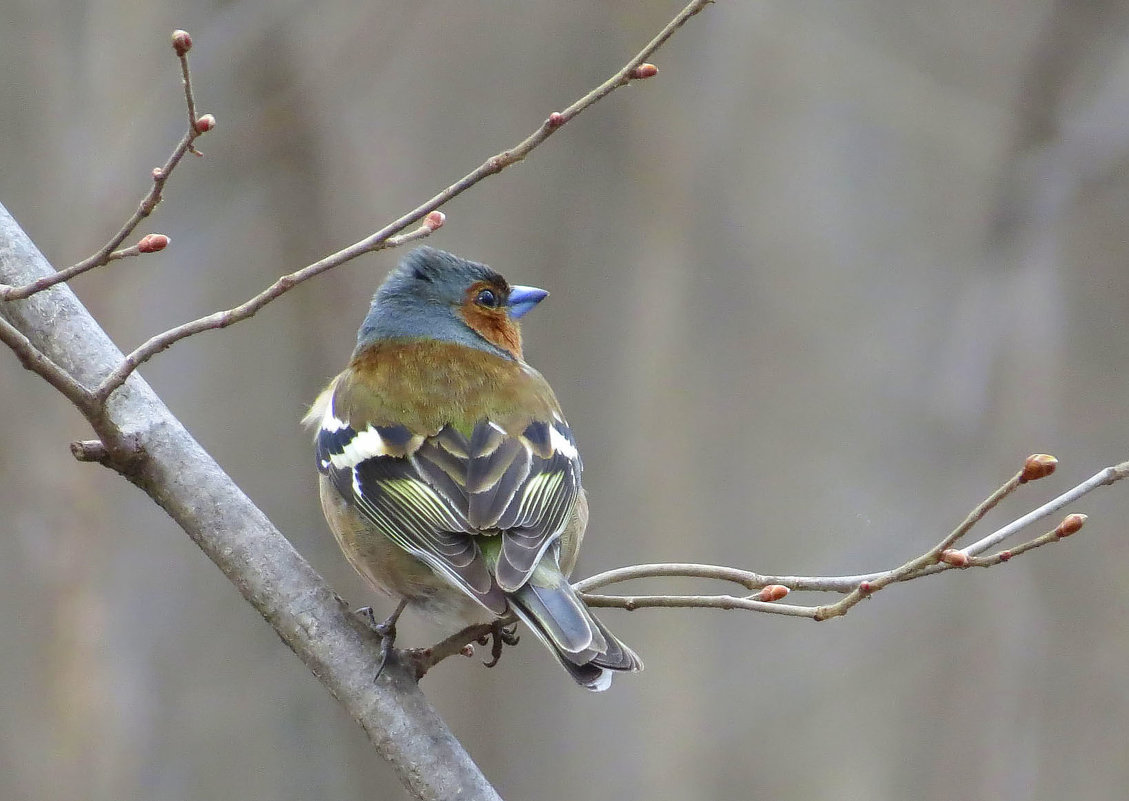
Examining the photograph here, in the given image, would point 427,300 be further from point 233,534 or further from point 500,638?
point 233,534

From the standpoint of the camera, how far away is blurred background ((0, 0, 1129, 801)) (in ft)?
22.7

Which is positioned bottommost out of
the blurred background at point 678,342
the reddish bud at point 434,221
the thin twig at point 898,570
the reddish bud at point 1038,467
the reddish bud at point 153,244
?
the blurred background at point 678,342

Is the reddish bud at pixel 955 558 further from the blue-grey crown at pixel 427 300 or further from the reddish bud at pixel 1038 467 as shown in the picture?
the blue-grey crown at pixel 427 300

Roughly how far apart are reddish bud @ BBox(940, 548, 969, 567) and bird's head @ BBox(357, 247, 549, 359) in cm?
218

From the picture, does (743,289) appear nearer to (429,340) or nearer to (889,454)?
(889,454)

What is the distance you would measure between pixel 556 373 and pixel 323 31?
8.24 feet

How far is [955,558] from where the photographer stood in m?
2.73

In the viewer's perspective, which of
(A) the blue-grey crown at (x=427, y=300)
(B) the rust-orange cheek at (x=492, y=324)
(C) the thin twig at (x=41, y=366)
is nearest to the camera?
(C) the thin twig at (x=41, y=366)

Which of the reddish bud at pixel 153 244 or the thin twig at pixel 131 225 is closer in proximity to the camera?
the thin twig at pixel 131 225

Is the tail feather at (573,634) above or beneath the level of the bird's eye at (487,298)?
beneath

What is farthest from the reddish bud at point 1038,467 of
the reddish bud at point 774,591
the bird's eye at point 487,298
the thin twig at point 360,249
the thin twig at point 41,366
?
the bird's eye at point 487,298

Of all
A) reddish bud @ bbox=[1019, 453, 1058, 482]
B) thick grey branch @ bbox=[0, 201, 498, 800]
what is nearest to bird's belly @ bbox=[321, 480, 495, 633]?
thick grey branch @ bbox=[0, 201, 498, 800]

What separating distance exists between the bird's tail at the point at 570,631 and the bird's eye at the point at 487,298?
1.72 meters

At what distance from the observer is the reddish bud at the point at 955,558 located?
8.91ft
